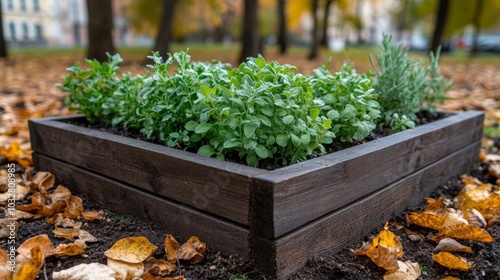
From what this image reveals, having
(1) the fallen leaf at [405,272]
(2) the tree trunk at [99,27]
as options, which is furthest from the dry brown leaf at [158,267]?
(2) the tree trunk at [99,27]

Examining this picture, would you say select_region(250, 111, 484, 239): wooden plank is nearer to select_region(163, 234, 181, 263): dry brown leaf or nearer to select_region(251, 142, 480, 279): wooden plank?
select_region(251, 142, 480, 279): wooden plank

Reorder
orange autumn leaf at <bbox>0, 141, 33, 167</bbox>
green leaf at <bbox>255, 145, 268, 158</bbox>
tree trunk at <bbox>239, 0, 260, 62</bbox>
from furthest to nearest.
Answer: tree trunk at <bbox>239, 0, 260, 62</bbox> → orange autumn leaf at <bbox>0, 141, 33, 167</bbox> → green leaf at <bbox>255, 145, 268, 158</bbox>

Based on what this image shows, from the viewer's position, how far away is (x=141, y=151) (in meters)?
2.08

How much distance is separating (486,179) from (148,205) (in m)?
2.22

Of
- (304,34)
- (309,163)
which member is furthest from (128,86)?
(304,34)

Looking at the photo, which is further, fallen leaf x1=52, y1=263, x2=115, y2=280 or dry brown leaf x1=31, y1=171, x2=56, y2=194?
dry brown leaf x1=31, y1=171, x2=56, y2=194

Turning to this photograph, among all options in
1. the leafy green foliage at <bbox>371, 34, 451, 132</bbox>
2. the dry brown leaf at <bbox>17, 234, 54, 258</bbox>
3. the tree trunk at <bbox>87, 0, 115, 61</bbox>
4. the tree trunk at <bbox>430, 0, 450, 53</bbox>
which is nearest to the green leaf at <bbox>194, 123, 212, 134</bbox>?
the dry brown leaf at <bbox>17, 234, 54, 258</bbox>

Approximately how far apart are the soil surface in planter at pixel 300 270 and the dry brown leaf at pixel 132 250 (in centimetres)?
7

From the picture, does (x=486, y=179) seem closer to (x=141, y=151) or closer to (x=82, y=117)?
(x=141, y=151)

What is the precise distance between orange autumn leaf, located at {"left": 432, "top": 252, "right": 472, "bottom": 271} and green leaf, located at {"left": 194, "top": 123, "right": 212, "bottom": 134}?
1047 mm

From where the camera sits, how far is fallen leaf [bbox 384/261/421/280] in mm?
1769

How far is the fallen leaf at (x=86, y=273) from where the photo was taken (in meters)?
1.61

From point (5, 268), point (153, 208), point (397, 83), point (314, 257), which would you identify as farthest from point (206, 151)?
point (397, 83)

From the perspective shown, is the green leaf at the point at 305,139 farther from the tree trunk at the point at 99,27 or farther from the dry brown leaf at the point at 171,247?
the tree trunk at the point at 99,27
